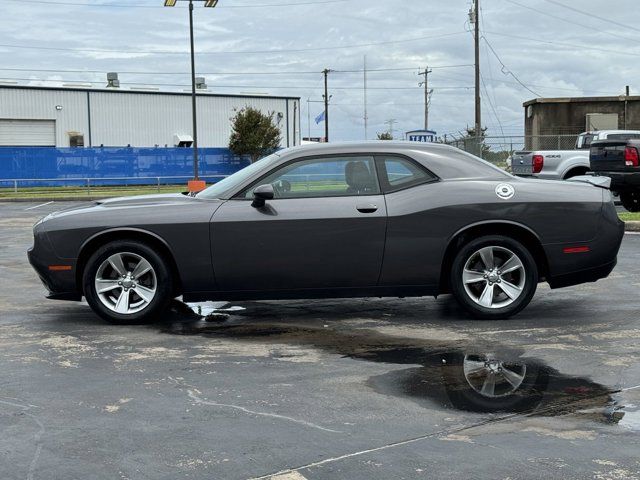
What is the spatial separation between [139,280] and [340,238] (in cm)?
176

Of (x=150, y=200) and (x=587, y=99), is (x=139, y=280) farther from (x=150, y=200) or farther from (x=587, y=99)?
(x=587, y=99)

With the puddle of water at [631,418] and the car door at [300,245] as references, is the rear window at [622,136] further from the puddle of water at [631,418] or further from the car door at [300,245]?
the puddle of water at [631,418]

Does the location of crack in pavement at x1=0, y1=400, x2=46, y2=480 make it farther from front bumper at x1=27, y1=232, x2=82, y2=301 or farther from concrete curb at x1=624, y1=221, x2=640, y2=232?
concrete curb at x1=624, y1=221, x2=640, y2=232

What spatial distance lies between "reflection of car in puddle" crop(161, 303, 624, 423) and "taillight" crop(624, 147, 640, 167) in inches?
441

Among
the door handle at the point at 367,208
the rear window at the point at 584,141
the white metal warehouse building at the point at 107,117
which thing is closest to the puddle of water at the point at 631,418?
the door handle at the point at 367,208

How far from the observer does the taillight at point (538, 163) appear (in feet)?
66.2

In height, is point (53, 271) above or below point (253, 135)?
below

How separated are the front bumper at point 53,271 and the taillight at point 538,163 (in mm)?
14683

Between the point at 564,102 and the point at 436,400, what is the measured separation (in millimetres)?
33089

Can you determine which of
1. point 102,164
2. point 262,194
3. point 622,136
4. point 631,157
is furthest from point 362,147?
point 102,164

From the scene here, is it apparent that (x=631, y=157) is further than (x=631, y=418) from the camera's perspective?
Yes

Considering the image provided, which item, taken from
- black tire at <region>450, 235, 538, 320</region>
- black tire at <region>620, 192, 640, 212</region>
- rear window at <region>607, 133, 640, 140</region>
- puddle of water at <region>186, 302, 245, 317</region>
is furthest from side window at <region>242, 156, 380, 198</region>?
black tire at <region>620, 192, 640, 212</region>

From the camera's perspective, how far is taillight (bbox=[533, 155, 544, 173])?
2019 cm

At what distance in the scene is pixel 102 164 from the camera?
159ft
